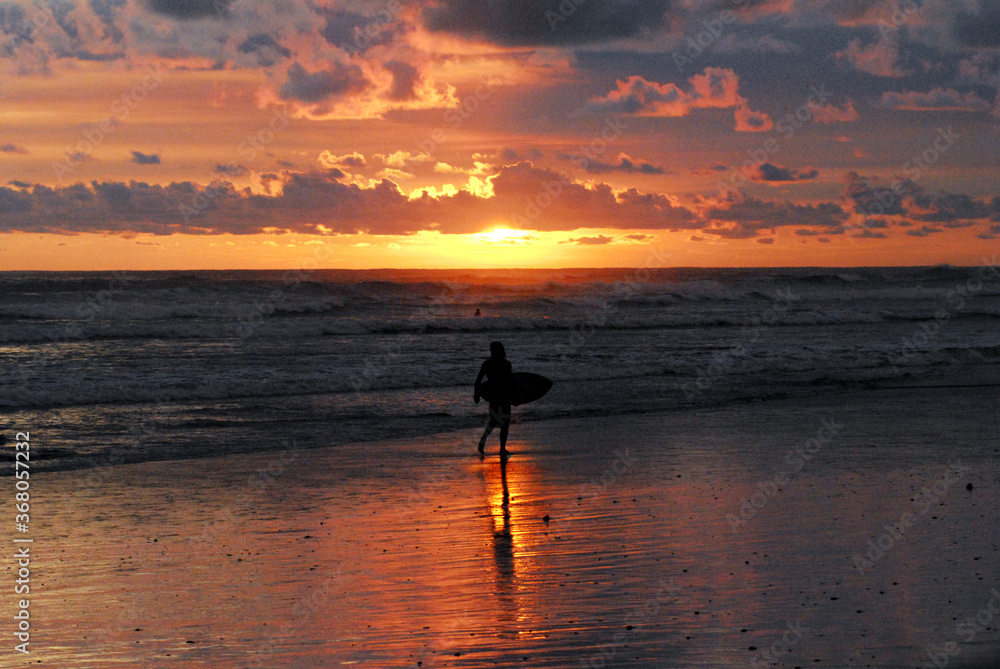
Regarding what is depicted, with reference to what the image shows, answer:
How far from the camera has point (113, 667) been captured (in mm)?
5695

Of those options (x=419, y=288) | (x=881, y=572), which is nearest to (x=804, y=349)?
(x=881, y=572)

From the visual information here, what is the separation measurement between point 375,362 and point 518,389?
13498mm

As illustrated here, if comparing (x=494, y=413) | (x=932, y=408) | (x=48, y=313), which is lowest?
(x=932, y=408)

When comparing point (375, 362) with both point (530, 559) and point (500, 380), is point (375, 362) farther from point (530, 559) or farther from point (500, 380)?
point (530, 559)

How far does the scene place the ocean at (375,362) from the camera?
54.1ft

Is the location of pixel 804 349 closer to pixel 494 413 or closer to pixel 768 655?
pixel 494 413

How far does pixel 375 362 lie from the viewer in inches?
1046

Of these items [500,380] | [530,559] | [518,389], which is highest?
[500,380]

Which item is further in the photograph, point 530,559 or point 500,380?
point 500,380

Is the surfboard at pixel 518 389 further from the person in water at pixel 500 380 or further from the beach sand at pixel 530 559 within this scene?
the beach sand at pixel 530 559

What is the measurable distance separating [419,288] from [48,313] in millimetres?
32195

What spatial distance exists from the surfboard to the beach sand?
2.91 ft

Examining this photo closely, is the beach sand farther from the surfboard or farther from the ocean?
the ocean

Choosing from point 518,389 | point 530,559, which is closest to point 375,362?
point 518,389
